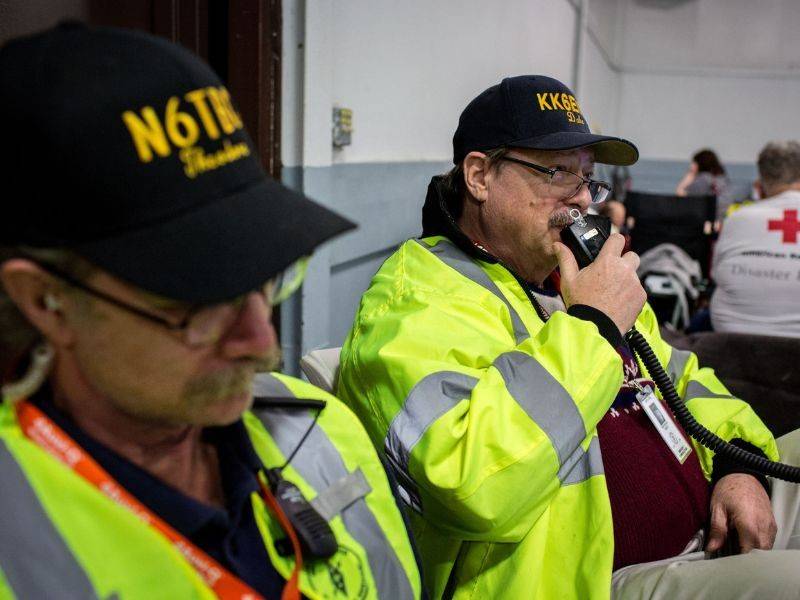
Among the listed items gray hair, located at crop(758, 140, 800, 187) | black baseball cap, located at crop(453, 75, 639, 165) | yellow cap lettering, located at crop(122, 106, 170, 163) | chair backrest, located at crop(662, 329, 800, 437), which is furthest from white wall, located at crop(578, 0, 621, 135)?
yellow cap lettering, located at crop(122, 106, 170, 163)

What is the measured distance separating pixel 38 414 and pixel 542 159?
1147 mm

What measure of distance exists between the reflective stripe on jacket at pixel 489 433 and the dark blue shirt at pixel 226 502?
36 centimetres

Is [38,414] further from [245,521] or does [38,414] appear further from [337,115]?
[337,115]

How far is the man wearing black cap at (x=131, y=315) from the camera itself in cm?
70

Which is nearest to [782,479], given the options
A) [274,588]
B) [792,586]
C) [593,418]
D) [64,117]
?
[792,586]

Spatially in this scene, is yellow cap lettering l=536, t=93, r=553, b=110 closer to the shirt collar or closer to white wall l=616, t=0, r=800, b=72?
the shirt collar

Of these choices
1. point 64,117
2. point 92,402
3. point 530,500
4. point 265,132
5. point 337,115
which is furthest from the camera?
point 337,115

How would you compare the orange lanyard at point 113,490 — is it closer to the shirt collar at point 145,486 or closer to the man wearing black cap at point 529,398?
the shirt collar at point 145,486

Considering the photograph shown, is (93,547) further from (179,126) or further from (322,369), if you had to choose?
(322,369)

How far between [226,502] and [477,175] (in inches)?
38.0

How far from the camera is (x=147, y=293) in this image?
0.74 m

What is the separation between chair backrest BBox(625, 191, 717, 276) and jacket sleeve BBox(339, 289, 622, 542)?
4328mm

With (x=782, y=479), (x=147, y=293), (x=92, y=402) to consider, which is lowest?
(x=782, y=479)

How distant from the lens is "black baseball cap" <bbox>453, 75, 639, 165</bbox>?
1.61 m
